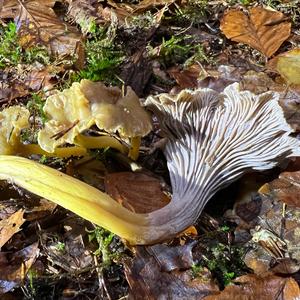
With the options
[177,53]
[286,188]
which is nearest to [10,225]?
[286,188]

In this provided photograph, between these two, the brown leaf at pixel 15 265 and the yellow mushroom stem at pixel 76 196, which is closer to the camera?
the yellow mushroom stem at pixel 76 196

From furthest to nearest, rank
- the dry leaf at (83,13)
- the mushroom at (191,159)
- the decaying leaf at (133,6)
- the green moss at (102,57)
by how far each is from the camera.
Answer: the decaying leaf at (133,6)
the dry leaf at (83,13)
the green moss at (102,57)
the mushroom at (191,159)

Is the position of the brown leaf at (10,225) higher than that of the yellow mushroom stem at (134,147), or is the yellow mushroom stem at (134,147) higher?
the yellow mushroom stem at (134,147)

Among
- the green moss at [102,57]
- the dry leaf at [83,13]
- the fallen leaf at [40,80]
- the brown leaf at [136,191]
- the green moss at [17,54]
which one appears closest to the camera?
the brown leaf at [136,191]

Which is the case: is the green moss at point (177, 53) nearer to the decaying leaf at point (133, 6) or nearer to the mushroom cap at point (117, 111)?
the decaying leaf at point (133, 6)

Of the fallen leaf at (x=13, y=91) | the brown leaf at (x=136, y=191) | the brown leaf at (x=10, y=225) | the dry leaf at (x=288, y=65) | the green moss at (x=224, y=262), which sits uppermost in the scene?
the dry leaf at (x=288, y=65)

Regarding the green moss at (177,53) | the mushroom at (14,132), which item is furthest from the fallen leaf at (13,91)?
the green moss at (177,53)

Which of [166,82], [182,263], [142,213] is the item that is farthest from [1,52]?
[182,263]
